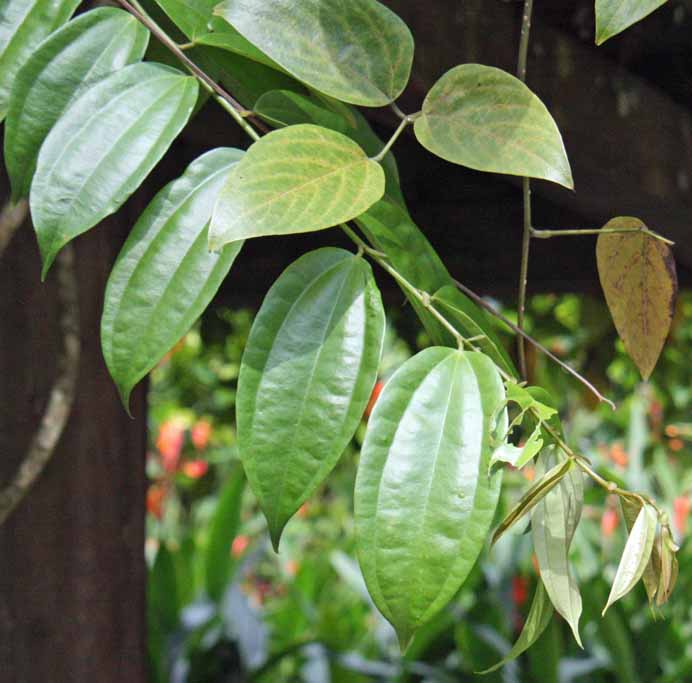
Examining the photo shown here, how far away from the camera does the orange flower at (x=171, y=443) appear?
10.8 ft

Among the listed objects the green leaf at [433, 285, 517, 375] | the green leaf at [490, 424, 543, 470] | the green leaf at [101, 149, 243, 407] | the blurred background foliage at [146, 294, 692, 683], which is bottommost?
the blurred background foliage at [146, 294, 692, 683]

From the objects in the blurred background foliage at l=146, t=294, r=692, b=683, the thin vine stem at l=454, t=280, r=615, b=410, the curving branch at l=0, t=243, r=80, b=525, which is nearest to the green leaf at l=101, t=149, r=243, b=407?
the thin vine stem at l=454, t=280, r=615, b=410

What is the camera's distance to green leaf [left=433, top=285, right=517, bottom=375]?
0.38 meters

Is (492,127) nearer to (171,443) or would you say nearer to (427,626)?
(427,626)

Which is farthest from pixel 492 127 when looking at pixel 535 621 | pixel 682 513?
pixel 682 513

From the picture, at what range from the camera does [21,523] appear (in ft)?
2.58

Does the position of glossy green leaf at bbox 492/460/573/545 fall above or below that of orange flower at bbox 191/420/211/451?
above

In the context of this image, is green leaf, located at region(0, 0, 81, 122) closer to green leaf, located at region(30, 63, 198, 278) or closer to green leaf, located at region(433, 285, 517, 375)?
green leaf, located at region(30, 63, 198, 278)

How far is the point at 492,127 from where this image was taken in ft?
1.18

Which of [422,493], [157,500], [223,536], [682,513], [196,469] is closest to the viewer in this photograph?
[422,493]

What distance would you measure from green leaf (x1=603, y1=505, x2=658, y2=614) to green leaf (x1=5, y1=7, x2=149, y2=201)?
25 cm

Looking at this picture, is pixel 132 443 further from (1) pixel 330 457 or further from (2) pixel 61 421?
(1) pixel 330 457

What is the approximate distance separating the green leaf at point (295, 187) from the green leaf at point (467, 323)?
2.3 inches

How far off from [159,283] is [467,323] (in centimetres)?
11
